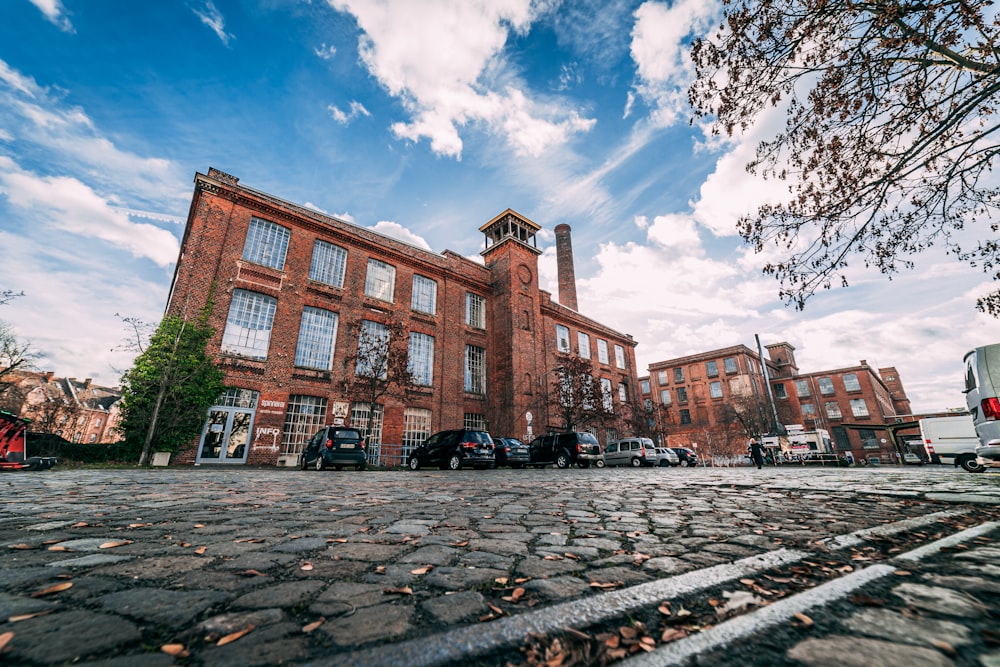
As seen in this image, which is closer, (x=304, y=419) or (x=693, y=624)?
(x=693, y=624)

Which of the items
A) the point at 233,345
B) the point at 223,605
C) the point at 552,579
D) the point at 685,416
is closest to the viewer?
the point at 223,605

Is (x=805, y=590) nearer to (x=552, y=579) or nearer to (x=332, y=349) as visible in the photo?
(x=552, y=579)

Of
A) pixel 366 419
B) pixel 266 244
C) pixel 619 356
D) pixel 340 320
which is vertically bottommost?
pixel 366 419

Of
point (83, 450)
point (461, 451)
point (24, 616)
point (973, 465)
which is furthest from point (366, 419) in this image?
point (973, 465)

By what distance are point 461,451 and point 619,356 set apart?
24.6 meters

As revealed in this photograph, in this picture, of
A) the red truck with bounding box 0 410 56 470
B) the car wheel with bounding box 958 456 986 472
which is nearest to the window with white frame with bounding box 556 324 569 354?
the car wheel with bounding box 958 456 986 472

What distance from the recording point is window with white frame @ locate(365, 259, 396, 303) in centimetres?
2155

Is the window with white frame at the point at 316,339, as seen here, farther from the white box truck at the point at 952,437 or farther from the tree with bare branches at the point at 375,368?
the white box truck at the point at 952,437

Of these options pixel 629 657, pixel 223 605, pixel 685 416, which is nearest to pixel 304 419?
pixel 223 605

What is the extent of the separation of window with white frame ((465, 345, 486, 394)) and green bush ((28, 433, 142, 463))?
584 inches

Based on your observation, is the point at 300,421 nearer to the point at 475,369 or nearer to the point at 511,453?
the point at 511,453

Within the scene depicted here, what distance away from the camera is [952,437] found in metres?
13.7

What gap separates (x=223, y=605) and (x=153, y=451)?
17.2 meters

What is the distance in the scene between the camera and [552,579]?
197 cm
